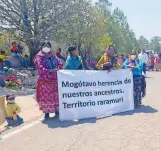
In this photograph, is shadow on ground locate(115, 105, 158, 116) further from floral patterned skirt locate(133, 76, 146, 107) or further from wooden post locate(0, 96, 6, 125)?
wooden post locate(0, 96, 6, 125)

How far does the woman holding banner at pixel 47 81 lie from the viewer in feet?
21.9

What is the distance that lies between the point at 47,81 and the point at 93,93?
1146 millimetres

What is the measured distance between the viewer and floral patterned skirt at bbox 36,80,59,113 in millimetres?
6734

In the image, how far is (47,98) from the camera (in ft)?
22.1

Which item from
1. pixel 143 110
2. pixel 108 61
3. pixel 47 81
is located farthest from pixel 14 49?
pixel 143 110

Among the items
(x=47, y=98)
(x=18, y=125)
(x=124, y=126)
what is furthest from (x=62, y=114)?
(x=124, y=126)

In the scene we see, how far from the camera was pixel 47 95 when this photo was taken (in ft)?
22.1

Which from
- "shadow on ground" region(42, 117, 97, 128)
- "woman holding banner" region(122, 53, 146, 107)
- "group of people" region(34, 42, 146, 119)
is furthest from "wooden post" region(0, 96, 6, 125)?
"woman holding banner" region(122, 53, 146, 107)

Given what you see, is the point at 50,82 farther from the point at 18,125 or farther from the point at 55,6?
the point at 55,6

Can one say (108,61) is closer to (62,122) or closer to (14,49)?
(62,122)

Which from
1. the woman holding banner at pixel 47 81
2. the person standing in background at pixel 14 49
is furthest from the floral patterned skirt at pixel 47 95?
the person standing in background at pixel 14 49

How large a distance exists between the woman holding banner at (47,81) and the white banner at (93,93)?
22 cm

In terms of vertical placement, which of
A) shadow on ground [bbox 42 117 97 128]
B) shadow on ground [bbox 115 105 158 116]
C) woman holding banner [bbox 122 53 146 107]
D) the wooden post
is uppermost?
woman holding banner [bbox 122 53 146 107]

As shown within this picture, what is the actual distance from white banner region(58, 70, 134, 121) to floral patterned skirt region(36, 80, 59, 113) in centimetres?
22
